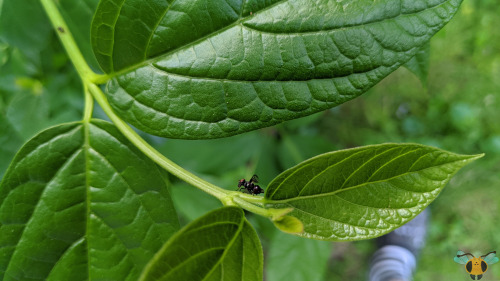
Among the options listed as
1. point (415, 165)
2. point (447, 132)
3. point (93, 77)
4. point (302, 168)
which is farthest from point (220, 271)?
point (447, 132)

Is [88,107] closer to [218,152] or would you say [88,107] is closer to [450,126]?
[218,152]

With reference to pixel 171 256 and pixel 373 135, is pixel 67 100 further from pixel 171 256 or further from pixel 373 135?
pixel 373 135

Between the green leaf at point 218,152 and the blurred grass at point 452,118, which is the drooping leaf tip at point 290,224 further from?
the blurred grass at point 452,118

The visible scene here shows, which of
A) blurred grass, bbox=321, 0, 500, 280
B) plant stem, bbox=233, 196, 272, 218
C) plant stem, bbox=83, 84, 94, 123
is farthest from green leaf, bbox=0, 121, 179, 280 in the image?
blurred grass, bbox=321, 0, 500, 280

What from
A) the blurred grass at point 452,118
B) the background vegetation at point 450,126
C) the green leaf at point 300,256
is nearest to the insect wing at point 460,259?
the green leaf at point 300,256

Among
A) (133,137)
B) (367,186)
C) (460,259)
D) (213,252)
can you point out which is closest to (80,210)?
(133,137)

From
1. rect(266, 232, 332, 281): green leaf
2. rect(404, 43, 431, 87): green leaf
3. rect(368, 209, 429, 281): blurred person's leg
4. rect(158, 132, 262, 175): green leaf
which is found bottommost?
rect(368, 209, 429, 281): blurred person's leg

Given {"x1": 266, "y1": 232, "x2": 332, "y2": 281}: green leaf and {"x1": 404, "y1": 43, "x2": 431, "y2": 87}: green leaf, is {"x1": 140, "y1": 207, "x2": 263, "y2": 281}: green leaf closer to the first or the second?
{"x1": 404, "y1": 43, "x2": 431, "y2": 87}: green leaf
